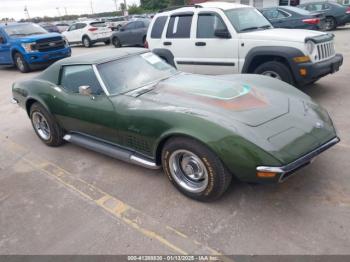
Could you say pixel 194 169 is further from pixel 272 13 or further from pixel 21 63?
pixel 21 63

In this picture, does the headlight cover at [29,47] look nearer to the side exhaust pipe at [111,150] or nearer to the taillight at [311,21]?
the side exhaust pipe at [111,150]

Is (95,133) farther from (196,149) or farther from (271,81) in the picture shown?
(271,81)

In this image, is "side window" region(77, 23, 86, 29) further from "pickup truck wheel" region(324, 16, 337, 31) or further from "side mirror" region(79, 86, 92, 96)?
"side mirror" region(79, 86, 92, 96)

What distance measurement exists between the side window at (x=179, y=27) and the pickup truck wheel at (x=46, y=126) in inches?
135

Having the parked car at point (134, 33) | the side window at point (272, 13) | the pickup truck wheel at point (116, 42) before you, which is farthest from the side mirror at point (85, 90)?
the pickup truck wheel at point (116, 42)

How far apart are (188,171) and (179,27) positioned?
4547mm

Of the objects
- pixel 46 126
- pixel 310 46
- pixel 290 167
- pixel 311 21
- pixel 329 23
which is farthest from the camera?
pixel 329 23

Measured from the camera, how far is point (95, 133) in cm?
414

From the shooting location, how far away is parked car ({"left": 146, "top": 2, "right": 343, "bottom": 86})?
551 cm

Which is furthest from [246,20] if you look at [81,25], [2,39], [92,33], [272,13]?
[81,25]

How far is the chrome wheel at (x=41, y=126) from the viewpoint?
5.13 m

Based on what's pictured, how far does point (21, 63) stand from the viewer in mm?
12461

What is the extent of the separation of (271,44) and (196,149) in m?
3.56

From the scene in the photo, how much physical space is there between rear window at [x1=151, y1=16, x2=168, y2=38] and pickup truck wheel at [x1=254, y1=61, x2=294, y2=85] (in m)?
2.54
